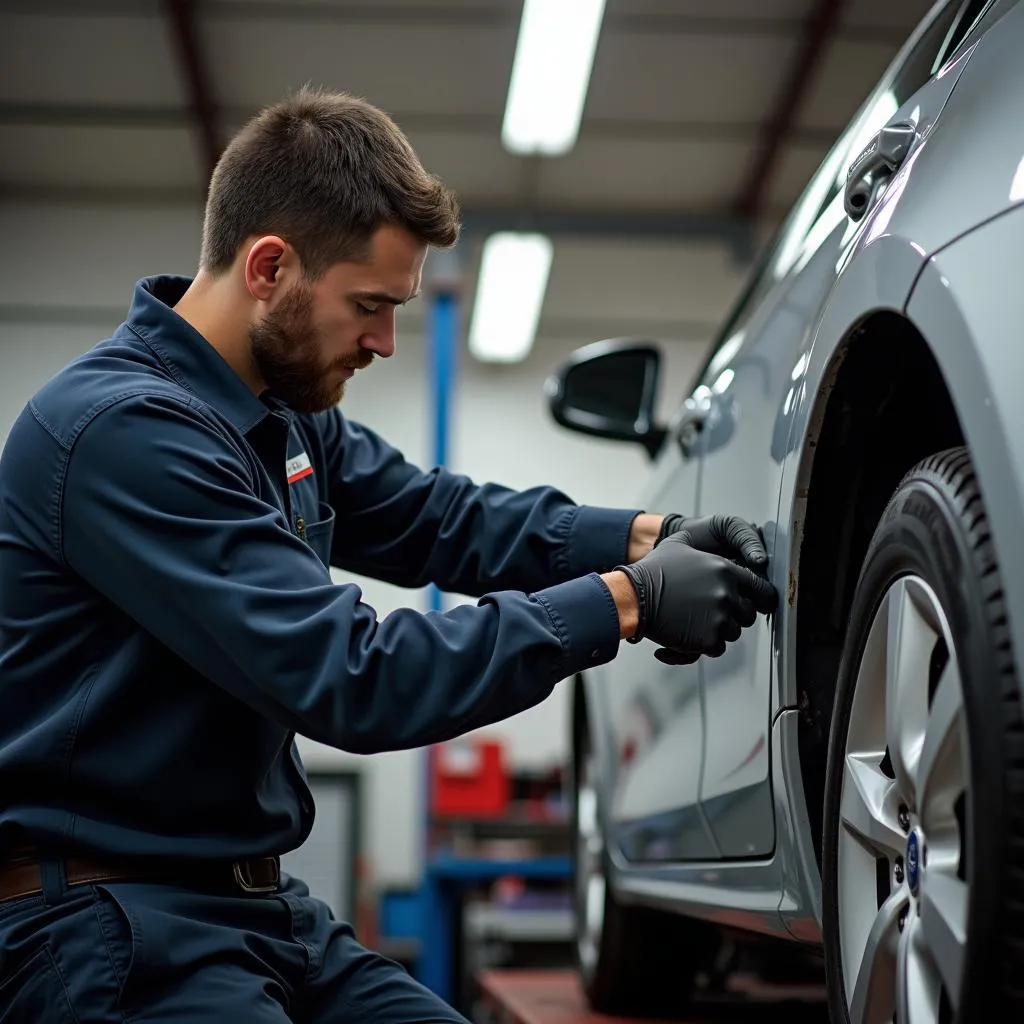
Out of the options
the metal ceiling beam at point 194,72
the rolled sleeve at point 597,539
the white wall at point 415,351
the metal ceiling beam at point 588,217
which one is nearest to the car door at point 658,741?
the rolled sleeve at point 597,539

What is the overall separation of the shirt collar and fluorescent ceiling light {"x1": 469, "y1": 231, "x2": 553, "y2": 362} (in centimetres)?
623

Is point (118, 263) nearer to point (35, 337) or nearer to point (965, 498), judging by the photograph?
point (35, 337)

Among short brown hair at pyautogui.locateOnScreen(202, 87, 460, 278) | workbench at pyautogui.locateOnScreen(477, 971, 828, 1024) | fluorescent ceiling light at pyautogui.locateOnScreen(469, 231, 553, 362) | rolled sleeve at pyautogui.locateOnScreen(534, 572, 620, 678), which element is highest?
fluorescent ceiling light at pyautogui.locateOnScreen(469, 231, 553, 362)

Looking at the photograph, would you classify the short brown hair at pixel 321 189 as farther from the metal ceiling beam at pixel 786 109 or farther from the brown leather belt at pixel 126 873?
the metal ceiling beam at pixel 786 109

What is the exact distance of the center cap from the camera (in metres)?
1.14

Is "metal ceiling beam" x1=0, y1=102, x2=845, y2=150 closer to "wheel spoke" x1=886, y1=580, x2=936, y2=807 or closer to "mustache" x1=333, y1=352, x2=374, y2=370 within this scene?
"mustache" x1=333, y1=352, x2=374, y2=370

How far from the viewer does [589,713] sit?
282cm

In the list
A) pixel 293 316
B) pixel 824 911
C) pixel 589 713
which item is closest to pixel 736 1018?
pixel 589 713

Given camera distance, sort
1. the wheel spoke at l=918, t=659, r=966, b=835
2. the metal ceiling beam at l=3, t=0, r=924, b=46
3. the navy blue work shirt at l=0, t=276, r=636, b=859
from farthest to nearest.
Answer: the metal ceiling beam at l=3, t=0, r=924, b=46 < the navy blue work shirt at l=0, t=276, r=636, b=859 < the wheel spoke at l=918, t=659, r=966, b=835

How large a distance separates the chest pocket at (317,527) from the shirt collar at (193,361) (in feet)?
0.54

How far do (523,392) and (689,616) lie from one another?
9049mm

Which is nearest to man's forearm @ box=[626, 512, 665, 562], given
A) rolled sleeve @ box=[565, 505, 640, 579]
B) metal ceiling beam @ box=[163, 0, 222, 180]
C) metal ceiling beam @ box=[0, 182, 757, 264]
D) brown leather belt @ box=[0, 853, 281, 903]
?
rolled sleeve @ box=[565, 505, 640, 579]

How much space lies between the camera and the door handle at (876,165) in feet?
4.32

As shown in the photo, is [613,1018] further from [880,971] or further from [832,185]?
[832,185]
